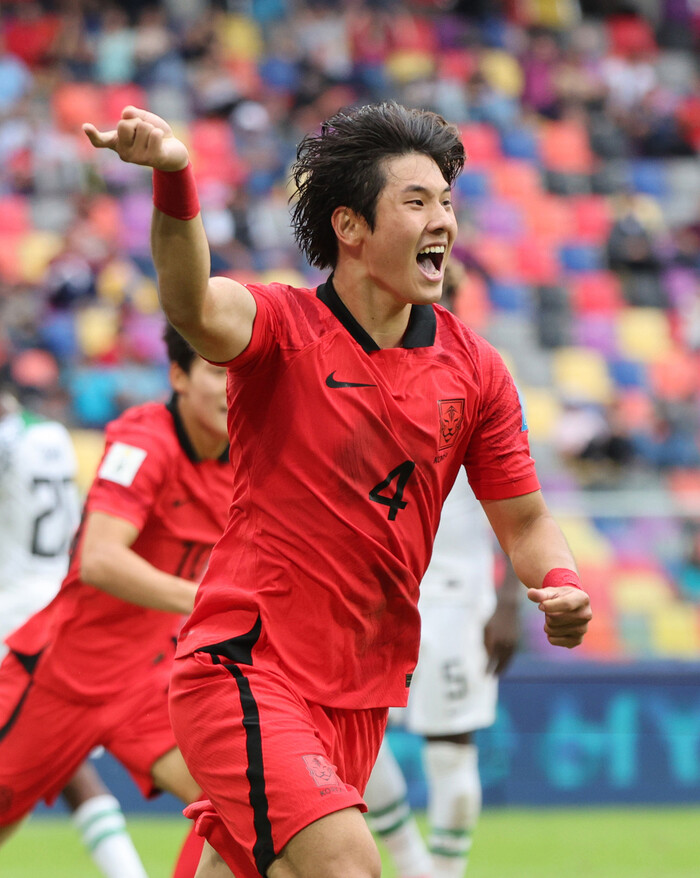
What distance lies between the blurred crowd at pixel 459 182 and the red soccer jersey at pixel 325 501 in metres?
7.76

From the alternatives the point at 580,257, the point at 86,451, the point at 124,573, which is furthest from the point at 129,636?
the point at 580,257

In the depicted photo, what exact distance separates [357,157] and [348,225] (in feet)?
0.57

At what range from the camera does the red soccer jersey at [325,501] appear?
141 inches

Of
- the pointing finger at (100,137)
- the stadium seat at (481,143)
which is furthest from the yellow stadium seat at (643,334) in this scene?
the pointing finger at (100,137)

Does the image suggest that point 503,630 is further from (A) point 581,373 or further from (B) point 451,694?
(A) point 581,373

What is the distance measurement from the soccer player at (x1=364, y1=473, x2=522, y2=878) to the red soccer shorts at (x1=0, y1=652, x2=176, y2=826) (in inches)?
52.8

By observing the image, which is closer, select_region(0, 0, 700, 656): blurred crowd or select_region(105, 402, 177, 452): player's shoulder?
select_region(105, 402, 177, 452): player's shoulder

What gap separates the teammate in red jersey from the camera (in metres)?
5.11

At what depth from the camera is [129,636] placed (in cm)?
537

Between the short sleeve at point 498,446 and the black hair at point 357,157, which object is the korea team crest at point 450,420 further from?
the black hair at point 357,157

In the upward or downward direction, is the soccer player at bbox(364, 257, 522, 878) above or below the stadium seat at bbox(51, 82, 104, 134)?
below

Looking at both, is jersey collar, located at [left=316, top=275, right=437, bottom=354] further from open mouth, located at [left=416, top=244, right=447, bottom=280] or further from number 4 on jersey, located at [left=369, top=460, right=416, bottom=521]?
number 4 on jersey, located at [left=369, top=460, right=416, bottom=521]

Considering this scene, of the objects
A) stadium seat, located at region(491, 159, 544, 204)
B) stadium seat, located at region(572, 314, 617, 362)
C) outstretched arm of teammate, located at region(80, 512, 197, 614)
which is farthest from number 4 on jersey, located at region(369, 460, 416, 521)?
stadium seat, located at region(491, 159, 544, 204)

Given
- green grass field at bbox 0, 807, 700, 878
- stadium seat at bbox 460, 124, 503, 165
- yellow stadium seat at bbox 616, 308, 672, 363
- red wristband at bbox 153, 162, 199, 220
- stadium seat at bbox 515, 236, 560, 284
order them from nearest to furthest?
1. red wristband at bbox 153, 162, 199, 220
2. green grass field at bbox 0, 807, 700, 878
3. yellow stadium seat at bbox 616, 308, 672, 363
4. stadium seat at bbox 515, 236, 560, 284
5. stadium seat at bbox 460, 124, 503, 165
